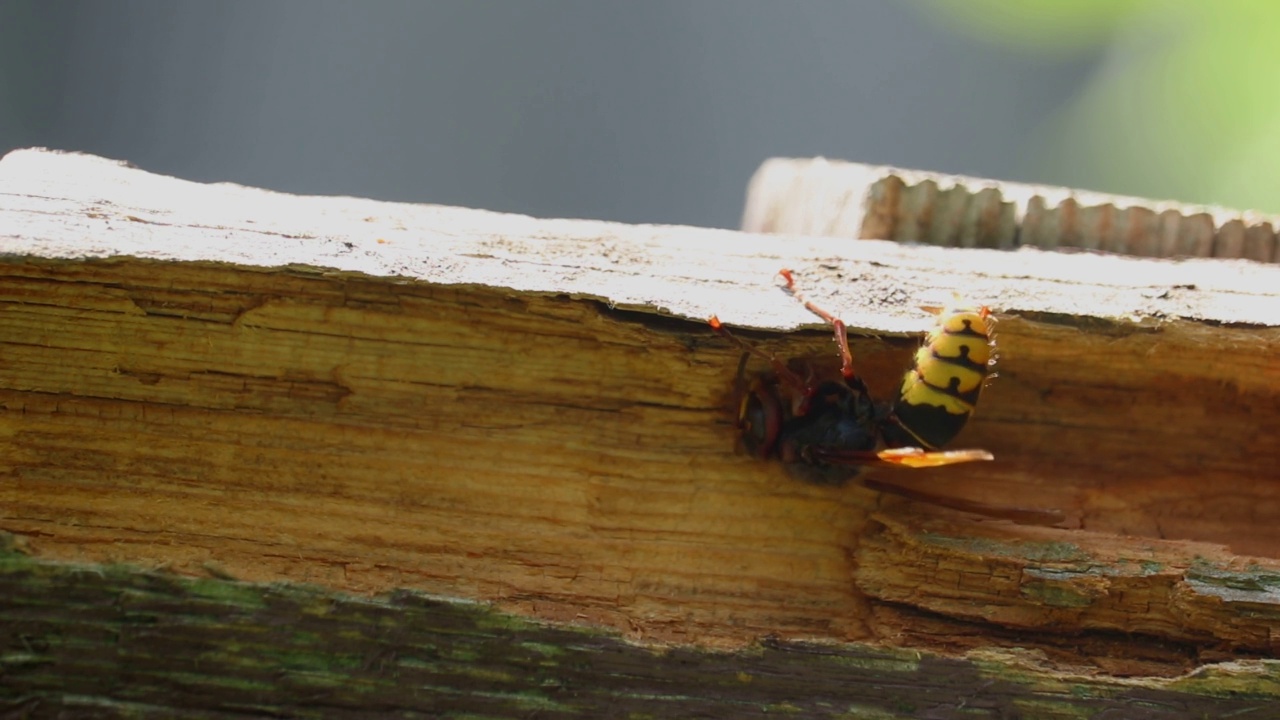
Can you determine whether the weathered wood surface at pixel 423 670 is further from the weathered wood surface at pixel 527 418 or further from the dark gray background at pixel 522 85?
the dark gray background at pixel 522 85

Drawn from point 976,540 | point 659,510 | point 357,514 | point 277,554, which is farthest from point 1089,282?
point 277,554

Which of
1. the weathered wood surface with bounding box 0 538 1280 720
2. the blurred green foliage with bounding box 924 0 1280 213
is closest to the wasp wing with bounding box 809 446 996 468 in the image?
the weathered wood surface with bounding box 0 538 1280 720

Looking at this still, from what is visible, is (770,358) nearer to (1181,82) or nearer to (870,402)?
(870,402)

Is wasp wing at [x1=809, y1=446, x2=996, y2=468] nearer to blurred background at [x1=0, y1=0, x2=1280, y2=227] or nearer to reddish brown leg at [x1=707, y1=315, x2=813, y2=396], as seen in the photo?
reddish brown leg at [x1=707, y1=315, x2=813, y2=396]

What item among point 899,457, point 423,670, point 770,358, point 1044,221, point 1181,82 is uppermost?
point 1181,82

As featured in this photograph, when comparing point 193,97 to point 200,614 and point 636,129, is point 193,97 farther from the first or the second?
point 200,614

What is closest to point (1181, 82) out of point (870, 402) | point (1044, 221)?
point (1044, 221)
